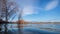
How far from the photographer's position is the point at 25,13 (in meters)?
1.39

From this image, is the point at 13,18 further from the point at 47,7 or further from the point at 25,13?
the point at 47,7

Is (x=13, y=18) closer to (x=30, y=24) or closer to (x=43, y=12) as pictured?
(x=30, y=24)

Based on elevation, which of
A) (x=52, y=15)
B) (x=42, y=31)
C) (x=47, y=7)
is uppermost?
(x=47, y=7)

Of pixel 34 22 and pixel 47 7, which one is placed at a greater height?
pixel 47 7

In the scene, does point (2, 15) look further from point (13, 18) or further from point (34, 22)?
point (34, 22)

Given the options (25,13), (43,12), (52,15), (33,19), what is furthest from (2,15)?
(52,15)

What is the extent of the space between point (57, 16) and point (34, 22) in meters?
0.32

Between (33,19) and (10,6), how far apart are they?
1.22 feet

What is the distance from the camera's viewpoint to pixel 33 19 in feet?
4.48

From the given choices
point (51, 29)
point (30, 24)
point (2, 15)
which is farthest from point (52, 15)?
point (2, 15)

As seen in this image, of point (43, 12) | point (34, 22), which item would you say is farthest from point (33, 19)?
point (43, 12)

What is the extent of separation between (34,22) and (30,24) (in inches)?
2.5

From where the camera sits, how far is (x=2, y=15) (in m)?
1.42

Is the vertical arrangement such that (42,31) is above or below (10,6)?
below
